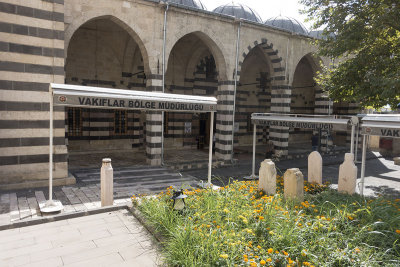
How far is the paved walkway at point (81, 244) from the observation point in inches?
176

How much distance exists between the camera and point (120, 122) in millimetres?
16938

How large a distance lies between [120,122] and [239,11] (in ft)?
36.0

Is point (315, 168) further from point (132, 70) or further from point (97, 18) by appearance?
point (132, 70)

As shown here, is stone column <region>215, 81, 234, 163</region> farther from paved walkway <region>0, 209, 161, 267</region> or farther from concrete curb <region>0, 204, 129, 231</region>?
paved walkway <region>0, 209, 161, 267</region>

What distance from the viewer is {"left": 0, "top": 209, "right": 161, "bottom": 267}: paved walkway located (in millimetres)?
4461

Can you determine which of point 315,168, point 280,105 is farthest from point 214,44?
point 315,168

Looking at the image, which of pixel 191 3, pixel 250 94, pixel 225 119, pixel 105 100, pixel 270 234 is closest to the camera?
pixel 270 234

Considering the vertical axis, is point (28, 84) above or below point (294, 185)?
above

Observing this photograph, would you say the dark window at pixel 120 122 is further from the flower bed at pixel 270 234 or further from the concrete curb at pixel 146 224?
the flower bed at pixel 270 234

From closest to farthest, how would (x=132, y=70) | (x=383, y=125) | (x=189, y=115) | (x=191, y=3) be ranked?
(x=383, y=125)
(x=132, y=70)
(x=191, y=3)
(x=189, y=115)

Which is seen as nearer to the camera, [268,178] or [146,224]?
[146,224]

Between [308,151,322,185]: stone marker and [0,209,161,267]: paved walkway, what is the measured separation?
5953 mm

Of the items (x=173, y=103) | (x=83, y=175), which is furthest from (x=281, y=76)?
(x=83, y=175)

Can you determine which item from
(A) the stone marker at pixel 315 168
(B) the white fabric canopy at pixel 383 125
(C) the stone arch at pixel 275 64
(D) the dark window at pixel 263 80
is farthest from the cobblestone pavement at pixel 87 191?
(D) the dark window at pixel 263 80
